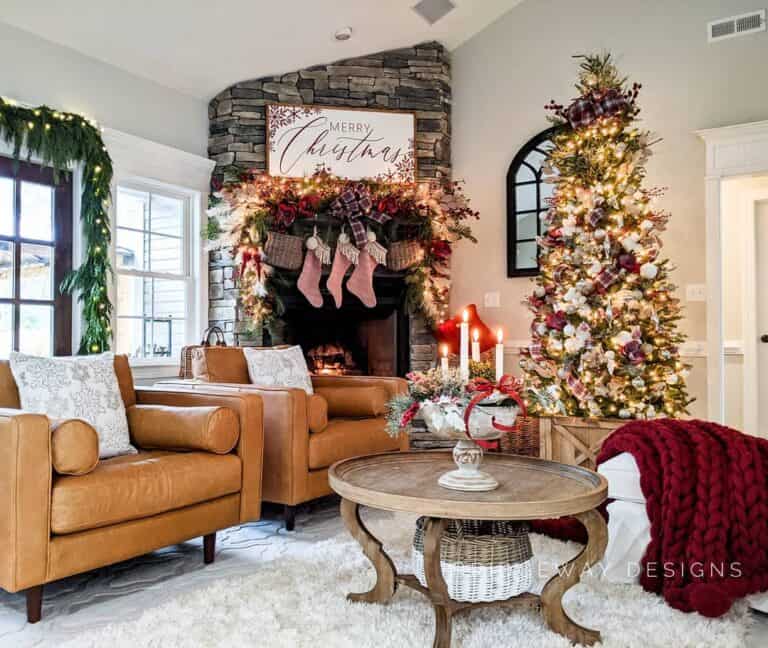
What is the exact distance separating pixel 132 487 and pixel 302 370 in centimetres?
164

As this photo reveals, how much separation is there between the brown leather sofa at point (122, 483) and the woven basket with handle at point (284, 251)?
6.33 feet

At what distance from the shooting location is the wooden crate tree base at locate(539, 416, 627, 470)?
387 cm

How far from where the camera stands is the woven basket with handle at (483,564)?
2.07m

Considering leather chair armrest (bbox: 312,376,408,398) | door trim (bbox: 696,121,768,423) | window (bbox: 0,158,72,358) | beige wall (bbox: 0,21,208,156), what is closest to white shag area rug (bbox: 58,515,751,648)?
leather chair armrest (bbox: 312,376,408,398)

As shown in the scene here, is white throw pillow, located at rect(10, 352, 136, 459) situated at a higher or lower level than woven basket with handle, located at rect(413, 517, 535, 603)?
higher

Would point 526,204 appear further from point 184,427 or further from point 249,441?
point 184,427

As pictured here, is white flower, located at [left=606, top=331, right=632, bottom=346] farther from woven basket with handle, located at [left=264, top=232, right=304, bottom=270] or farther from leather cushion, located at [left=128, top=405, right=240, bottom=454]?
woven basket with handle, located at [left=264, top=232, right=304, bottom=270]

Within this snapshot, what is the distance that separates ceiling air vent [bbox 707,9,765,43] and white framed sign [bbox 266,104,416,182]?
7.42 ft

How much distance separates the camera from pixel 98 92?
4.50 metres

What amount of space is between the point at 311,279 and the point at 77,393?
101 inches

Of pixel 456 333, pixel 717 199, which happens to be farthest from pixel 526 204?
pixel 717 199

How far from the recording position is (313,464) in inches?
129

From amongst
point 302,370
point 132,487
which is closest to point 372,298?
point 302,370

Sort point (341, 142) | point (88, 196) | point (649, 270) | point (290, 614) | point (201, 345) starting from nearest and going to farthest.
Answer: point (290, 614) < point (649, 270) < point (88, 196) < point (201, 345) < point (341, 142)
